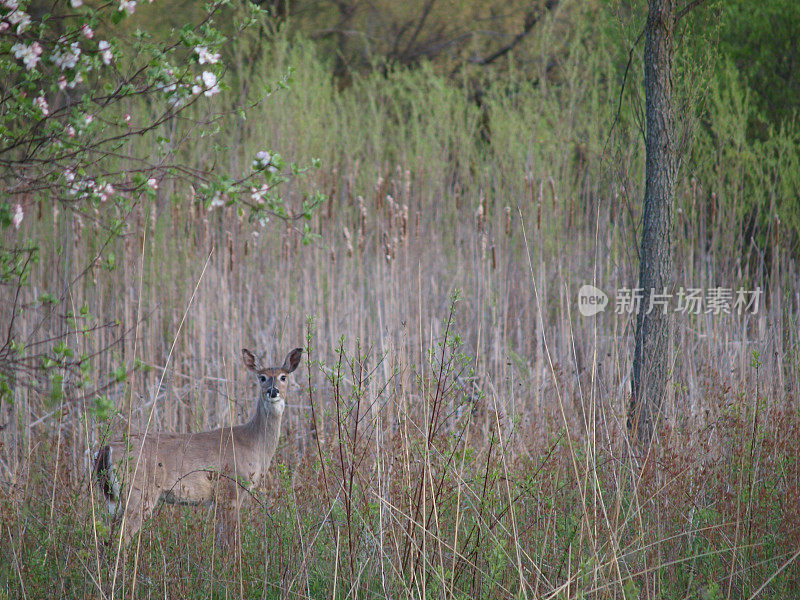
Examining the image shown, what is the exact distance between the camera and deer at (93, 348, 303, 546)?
3.20 metres

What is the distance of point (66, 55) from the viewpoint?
247 cm

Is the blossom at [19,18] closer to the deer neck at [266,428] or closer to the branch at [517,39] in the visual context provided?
the deer neck at [266,428]

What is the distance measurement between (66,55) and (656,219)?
2397mm

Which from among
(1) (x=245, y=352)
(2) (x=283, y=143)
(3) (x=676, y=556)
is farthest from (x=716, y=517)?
(2) (x=283, y=143)

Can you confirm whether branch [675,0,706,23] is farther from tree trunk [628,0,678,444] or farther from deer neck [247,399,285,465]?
deer neck [247,399,285,465]

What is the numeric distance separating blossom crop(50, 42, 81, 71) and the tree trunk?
7.57 ft

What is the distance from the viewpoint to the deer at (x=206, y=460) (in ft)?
10.5

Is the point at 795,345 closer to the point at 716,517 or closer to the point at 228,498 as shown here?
the point at 716,517

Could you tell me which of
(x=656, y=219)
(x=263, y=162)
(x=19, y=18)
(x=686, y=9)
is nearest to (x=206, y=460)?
(x=263, y=162)

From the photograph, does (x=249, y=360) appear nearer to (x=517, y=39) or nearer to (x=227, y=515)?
(x=227, y=515)

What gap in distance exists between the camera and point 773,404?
3.86 metres

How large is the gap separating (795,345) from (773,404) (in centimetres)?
67

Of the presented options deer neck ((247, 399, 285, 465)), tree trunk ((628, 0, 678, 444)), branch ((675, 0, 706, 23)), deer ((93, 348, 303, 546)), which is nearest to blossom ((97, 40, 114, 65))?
deer ((93, 348, 303, 546))

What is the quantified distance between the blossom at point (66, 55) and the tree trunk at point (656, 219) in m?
2.31
